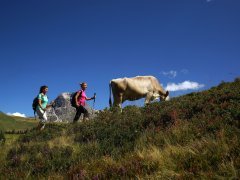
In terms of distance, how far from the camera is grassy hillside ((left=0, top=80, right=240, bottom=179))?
18.5ft

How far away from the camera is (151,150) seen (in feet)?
22.6

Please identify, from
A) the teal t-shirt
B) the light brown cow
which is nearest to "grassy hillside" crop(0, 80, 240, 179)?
the teal t-shirt

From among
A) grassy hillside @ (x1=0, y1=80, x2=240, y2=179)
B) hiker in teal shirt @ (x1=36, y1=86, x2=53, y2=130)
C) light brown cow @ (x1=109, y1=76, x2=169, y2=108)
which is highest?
light brown cow @ (x1=109, y1=76, x2=169, y2=108)

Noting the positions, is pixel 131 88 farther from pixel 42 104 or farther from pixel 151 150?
pixel 151 150

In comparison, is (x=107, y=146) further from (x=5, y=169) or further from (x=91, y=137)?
(x=5, y=169)

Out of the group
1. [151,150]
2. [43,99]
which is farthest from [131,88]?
[151,150]

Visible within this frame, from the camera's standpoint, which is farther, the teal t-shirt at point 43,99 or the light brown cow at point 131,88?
the light brown cow at point 131,88

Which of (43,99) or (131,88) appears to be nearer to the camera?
(43,99)

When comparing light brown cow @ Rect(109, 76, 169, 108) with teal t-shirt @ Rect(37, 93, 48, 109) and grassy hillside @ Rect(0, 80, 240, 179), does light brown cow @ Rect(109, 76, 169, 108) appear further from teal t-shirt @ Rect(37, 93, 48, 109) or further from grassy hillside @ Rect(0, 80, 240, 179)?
grassy hillside @ Rect(0, 80, 240, 179)

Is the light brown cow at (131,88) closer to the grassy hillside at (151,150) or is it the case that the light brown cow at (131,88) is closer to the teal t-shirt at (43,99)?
the teal t-shirt at (43,99)

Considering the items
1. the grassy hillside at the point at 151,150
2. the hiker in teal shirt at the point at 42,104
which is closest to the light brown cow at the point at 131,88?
the hiker in teal shirt at the point at 42,104

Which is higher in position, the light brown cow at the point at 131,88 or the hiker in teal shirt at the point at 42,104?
the light brown cow at the point at 131,88

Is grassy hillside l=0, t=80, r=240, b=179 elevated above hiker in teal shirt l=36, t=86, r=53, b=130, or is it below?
below

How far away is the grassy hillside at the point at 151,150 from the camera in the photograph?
5652 mm
